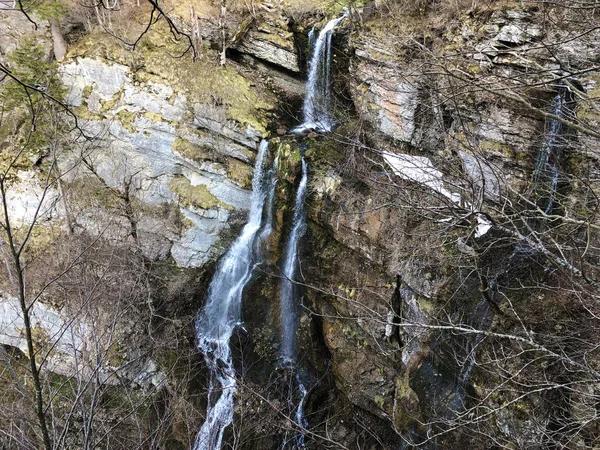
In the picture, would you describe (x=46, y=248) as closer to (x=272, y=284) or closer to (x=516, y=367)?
(x=272, y=284)

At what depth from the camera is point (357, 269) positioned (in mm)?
9984

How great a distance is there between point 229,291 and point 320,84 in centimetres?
707

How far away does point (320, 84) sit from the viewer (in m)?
12.6

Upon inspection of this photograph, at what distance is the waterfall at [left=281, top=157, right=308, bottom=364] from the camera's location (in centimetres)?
1087

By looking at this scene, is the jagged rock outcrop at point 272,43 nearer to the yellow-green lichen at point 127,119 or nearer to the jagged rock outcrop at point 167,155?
the jagged rock outcrop at point 167,155

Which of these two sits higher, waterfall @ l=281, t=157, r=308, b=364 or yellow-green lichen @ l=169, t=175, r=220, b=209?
yellow-green lichen @ l=169, t=175, r=220, b=209

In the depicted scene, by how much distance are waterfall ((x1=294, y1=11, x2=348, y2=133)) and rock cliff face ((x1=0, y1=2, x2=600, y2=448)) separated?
14.5 inches

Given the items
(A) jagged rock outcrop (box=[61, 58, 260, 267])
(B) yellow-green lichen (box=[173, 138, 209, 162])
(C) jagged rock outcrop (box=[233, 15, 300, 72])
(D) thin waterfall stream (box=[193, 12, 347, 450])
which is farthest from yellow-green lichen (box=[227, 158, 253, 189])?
(C) jagged rock outcrop (box=[233, 15, 300, 72])

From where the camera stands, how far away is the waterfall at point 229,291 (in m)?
11.0

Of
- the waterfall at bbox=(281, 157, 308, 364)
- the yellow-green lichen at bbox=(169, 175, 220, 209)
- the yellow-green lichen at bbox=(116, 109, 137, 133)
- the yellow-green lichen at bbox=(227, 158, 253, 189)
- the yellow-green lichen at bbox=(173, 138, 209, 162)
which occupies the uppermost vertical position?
the yellow-green lichen at bbox=(116, 109, 137, 133)

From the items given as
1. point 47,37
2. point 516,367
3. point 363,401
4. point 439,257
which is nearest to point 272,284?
point 363,401

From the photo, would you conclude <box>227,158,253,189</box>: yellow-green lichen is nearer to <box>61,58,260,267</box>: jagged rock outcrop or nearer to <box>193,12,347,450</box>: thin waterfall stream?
<box>61,58,260,267</box>: jagged rock outcrop

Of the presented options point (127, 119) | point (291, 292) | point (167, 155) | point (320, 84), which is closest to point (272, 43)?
point (320, 84)

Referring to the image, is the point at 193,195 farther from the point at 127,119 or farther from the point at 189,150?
the point at 127,119
